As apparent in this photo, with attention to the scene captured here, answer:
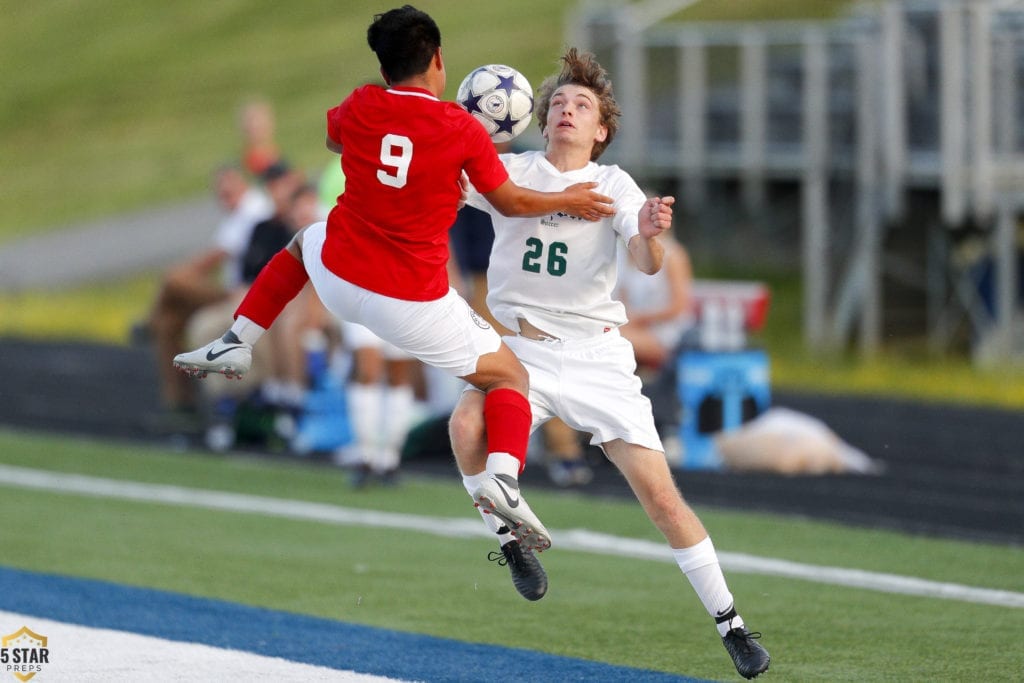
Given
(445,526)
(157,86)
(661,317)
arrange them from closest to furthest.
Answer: (445,526) < (661,317) < (157,86)

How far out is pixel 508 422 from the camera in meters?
5.84

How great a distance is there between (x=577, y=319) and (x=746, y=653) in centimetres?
130

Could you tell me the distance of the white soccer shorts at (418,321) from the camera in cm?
581

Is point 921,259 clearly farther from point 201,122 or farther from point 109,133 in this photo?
point 109,133

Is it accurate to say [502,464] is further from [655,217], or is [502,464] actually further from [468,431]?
[655,217]

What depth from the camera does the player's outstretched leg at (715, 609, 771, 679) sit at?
5621 mm

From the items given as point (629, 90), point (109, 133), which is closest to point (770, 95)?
point (629, 90)

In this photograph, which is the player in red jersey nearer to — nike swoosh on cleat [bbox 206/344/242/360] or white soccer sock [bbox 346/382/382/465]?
nike swoosh on cleat [bbox 206/344/242/360]

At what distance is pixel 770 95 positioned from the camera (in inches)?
727

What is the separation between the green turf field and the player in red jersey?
3.41 feet

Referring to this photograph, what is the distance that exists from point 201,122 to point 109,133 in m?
2.80

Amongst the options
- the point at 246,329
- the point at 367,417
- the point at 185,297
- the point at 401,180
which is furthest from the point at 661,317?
the point at 401,180

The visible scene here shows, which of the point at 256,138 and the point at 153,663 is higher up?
the point at 256,138

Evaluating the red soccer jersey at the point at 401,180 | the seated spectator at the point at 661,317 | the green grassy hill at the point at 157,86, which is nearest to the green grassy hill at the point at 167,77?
the green grassy hill at the point at 157,86
